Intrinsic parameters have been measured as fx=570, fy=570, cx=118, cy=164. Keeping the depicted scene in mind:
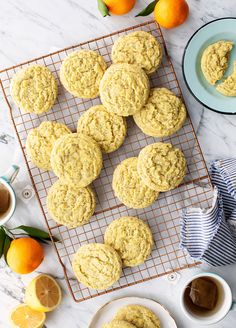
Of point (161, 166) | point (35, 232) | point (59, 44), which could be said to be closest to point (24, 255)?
point (35, 232)

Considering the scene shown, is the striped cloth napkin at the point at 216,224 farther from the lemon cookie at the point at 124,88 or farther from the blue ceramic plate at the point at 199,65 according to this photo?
the lemon cookie at the point at 124,88

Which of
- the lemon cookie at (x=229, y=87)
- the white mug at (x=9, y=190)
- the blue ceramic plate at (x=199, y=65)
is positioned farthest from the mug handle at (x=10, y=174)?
the lemon cookie at (x=229, y=87)

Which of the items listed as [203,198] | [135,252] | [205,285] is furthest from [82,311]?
[203,198]

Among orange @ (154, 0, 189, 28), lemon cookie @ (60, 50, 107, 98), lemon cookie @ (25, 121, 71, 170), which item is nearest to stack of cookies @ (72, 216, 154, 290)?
lemon cookie @ (25, 121, 71, 170)

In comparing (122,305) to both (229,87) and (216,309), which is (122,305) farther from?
(229,87)

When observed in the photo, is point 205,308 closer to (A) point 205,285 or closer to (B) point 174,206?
(A) point 205,285
